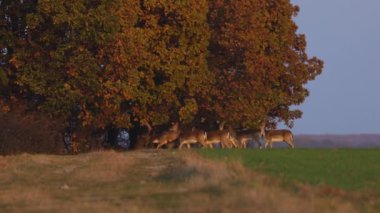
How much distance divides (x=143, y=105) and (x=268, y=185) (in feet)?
83.9

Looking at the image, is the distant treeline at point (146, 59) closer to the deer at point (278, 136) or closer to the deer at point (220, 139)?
the deer at point (220, 139)

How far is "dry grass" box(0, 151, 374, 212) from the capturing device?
50.4 feet

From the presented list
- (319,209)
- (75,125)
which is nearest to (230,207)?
(319,209)

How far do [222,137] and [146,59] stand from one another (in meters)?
6.60

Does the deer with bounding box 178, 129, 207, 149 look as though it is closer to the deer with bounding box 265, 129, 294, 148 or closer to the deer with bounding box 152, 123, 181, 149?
the deer with bounding box 152, 123, 181, 149

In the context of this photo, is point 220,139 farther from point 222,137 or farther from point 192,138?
point 192,138

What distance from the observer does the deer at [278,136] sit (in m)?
51.1

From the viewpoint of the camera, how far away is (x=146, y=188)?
20688mm

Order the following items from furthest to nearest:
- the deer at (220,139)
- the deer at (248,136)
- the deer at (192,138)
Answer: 1. the deer at (248,136)
2. the deer at (220,139)
3. the deer at (192,138)

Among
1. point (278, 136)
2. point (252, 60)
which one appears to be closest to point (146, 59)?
point (252, 60)

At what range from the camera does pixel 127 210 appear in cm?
1625

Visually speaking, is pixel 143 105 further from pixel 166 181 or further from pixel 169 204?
pixel 169 204

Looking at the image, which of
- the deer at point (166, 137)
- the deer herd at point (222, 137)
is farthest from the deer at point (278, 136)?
the deer at point (166, 137)

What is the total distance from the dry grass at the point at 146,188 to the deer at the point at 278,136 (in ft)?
69.0
